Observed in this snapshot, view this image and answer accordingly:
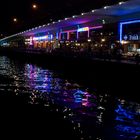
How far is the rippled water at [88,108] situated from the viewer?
13.9m

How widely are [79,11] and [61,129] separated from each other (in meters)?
31.5

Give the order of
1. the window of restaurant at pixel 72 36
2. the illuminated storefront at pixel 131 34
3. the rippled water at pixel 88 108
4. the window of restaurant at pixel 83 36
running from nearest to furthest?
the rippled water at pixel 88 108 < the illuminated storefront at pixel 131 34 < the window of restaurant at pixel 83 36 < the window of restaurant at pixel 72 36

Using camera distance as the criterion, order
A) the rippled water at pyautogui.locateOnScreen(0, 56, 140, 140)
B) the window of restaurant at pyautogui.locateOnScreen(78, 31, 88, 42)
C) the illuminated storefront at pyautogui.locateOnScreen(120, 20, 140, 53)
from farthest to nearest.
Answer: the window of restaurant at pyautogui.locateOnScreen(78, 31, 88, 42) → the illuminated storefront at pyautogui.locateOnScreen(120, 20, 140, 53) → the rippled water at pyautogui.locateOnScreen(0, 56, 140, 140)

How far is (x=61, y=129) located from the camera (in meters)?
14.1

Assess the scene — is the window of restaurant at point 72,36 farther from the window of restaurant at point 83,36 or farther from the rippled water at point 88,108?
the rippled water at point 88,108

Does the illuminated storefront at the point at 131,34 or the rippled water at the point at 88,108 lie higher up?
the illuminated storefront at the point at 131,34

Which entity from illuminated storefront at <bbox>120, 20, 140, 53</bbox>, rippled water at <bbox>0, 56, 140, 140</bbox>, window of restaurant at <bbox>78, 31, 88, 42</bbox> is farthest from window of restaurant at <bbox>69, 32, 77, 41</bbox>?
rippled water at <bbox>0, 56, 140, 140</bbox>

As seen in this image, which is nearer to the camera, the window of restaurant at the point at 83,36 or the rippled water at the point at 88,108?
the rippled water at the point at 88,108

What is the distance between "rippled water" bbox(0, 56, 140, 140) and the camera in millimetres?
13938

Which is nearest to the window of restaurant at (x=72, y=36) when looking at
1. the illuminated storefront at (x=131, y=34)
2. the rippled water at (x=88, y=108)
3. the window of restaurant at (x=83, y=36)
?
Result: the window of restaurant at (x=83, y=36)

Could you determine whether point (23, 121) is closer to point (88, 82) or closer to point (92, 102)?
point (92, 102)

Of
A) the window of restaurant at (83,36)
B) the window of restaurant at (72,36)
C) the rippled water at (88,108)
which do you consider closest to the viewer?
the rippled water at (88,108)

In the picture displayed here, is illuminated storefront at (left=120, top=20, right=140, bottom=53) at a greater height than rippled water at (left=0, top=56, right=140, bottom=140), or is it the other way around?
illuminated storefront at (left=120, top=20, right=140, bottom=53)

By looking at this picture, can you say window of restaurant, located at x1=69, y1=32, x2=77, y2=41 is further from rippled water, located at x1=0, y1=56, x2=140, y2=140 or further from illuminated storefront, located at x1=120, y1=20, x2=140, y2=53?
rippled water, located at x1=0, y1=56, x2=140, y2=140
